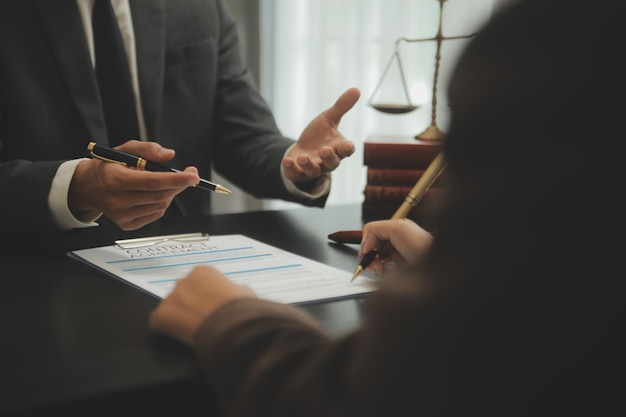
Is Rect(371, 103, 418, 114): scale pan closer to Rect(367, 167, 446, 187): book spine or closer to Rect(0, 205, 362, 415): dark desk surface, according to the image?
Rect(367, 167, 446, 187): book spine

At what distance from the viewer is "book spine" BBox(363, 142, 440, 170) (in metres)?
1.21

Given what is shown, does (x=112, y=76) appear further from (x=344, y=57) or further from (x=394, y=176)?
(x=344, y=57)

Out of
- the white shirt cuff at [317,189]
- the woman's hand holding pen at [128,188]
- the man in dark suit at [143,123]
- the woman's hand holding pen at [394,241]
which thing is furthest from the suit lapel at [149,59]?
the woman's hand holding pen at [394,241]

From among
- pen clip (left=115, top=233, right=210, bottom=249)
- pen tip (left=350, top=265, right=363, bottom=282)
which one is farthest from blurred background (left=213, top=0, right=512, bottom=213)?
pen tip (left=350, top=265, right=363, bottom=282)

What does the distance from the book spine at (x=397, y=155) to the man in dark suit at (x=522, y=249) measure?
80cm

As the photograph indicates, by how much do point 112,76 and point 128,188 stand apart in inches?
21.1

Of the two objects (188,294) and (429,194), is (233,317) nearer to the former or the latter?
(188,294)

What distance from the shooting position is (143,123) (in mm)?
1448

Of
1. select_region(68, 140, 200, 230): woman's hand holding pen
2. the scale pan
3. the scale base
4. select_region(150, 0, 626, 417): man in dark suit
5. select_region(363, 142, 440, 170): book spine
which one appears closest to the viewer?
select_region(150, 0, 626, 417): man in dark suit

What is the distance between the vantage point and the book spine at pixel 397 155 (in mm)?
1211

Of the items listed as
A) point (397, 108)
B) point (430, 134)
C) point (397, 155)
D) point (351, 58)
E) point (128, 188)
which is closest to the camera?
point (128, 188)

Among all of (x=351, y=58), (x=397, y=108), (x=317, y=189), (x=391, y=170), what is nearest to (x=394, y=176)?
(x=391, y=170)

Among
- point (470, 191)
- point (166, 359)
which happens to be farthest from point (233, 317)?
point (470, 191)

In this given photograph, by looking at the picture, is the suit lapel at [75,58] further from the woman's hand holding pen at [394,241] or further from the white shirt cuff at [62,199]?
the woman's hand holding pen at [394,241]
